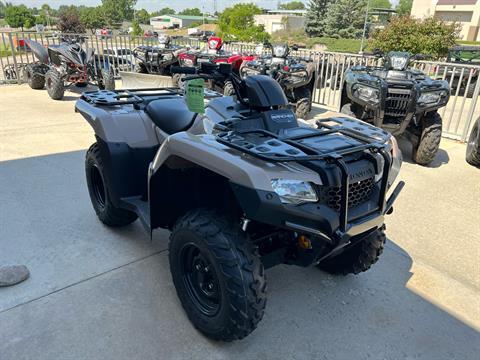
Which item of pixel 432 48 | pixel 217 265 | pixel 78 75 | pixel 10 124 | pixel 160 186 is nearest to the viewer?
pixel 217 265

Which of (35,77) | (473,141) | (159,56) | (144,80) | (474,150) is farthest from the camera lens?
Answer: (159,56)

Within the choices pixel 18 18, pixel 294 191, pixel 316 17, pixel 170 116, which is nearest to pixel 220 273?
pixel 294 191

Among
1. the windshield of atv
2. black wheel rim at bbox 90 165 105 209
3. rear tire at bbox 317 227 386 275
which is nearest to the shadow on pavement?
rear tire at bbox 317 227 386 275

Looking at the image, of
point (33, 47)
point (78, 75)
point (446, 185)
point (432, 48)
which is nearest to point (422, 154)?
point (446, 185)

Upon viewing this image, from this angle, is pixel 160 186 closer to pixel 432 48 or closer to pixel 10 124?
pixel 10 124

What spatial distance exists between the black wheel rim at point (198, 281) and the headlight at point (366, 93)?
4085 mm

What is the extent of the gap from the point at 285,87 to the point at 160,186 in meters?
5.63

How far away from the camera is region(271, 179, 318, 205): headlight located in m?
1.79

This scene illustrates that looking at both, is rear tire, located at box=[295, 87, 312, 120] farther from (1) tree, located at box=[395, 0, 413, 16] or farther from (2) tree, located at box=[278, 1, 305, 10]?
(2) tree, located at box=[278, 1, 305, 10]

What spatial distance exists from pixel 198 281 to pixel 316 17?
1985 inches

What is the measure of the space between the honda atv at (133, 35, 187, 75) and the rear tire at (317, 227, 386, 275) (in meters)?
8.96

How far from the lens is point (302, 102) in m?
7.59

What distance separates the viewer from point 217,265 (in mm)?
1965

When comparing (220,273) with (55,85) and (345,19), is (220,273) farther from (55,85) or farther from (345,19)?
(345,19)
